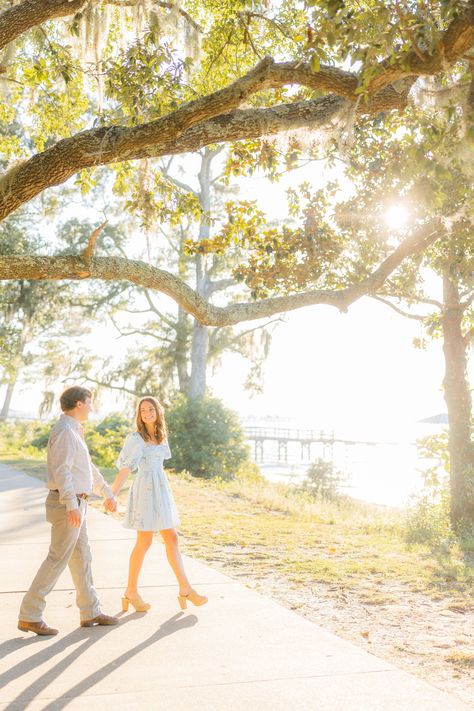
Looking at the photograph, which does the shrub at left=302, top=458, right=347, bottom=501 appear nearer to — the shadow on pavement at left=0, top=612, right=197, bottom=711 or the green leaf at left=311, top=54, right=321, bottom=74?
the shadow on pavement at left=0, top=612, right=197, bottom=711

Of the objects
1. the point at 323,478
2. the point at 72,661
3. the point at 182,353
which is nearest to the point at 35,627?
the point at 72,661

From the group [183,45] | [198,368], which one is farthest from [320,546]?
[198,368]

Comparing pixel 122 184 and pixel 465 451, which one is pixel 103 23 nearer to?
pixel 122 184

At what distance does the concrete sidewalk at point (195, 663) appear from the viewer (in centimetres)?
379

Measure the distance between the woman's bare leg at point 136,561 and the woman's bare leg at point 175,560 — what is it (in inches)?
5.7

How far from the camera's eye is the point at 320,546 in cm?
895

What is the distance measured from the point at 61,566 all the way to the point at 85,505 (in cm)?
48

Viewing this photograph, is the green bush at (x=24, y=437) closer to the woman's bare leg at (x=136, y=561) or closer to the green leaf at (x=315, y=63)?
the woman's bare leg at (x=136, y=561)

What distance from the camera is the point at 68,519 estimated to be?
196 inches

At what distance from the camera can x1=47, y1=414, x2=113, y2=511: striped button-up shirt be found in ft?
16.2

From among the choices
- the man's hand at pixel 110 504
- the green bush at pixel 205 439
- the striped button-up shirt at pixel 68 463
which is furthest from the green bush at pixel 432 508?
the green bush at pixel 205 439

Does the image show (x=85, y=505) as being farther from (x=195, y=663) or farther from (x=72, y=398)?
(x=195, y=663)

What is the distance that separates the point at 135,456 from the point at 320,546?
155 inches

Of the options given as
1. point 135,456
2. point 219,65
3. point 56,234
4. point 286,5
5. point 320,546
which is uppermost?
point 56,234
